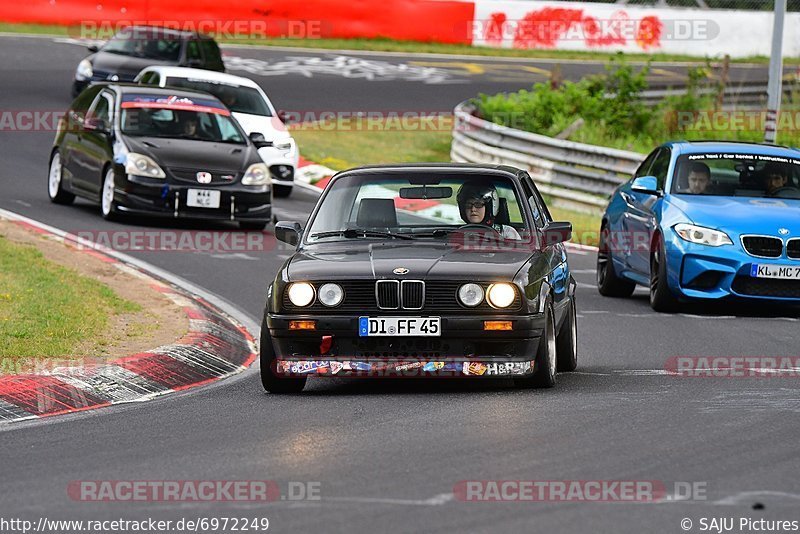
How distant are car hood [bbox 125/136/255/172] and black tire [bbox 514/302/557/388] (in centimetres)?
966

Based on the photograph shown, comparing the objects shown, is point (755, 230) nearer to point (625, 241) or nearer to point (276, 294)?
point (625, 241)

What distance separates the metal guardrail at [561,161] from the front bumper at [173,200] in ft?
21.6

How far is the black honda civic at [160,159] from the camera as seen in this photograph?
1842 centimetres

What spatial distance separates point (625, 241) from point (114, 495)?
30.9 ft

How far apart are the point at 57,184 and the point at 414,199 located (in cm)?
1064

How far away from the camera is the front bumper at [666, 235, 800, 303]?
1355 centimetres

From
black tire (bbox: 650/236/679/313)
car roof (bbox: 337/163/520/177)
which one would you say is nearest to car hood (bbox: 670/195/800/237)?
black tire (bbox: 650/236/679/313)

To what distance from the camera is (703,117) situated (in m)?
30.1

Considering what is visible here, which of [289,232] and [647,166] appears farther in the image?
[647,166]

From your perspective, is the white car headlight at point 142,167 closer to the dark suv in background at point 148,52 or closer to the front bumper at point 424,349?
the front bumper at point 424,349

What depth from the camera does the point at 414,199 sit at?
1038cm

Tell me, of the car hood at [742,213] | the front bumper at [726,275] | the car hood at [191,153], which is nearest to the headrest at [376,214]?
the front bumper at [726,275]

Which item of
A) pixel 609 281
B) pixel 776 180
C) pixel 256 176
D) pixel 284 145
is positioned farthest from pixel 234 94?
pixel 776 180

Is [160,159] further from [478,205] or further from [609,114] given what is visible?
[609,114]
